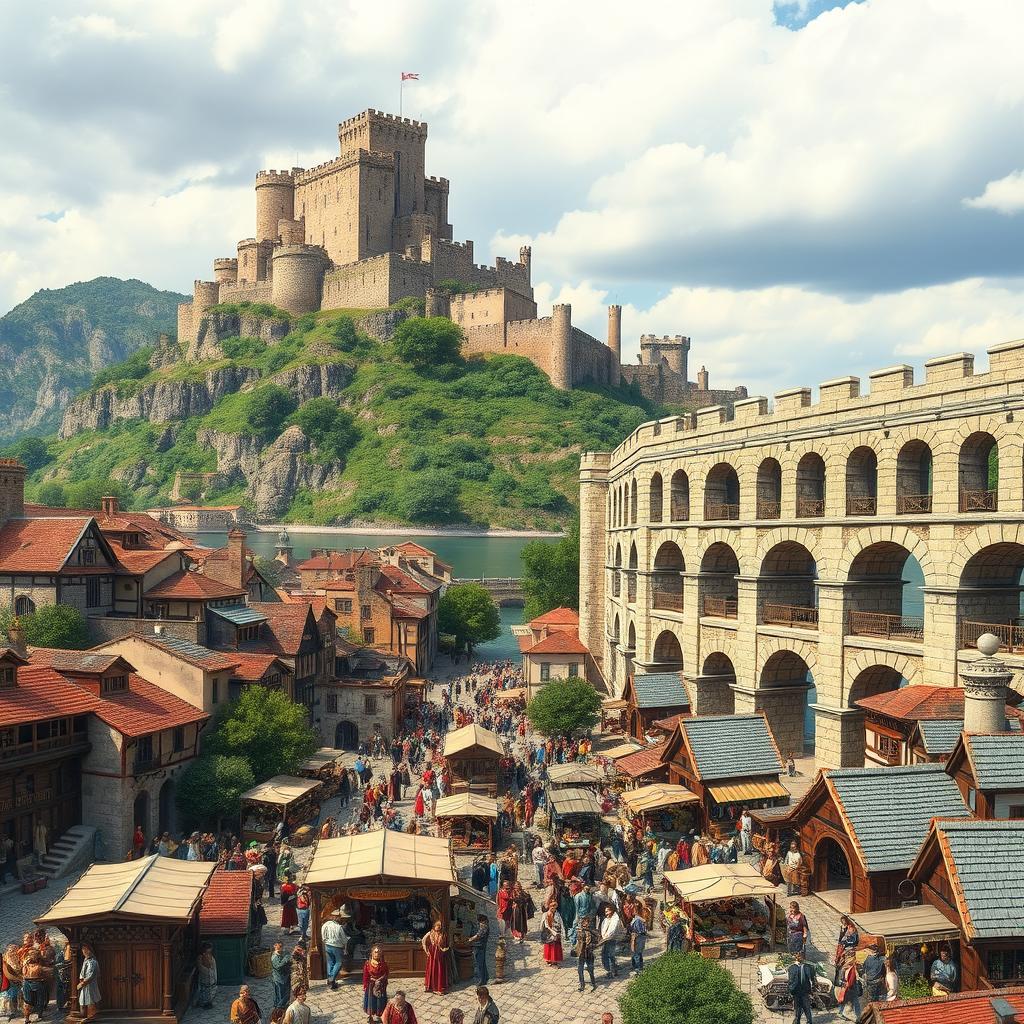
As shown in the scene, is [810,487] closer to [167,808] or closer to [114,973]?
[167,808]

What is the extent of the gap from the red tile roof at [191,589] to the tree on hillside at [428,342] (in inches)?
4808

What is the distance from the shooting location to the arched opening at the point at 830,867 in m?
23.6

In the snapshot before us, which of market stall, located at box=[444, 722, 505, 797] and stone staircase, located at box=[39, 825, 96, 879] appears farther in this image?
market stall, located at box=[444, 722, 505, 797]

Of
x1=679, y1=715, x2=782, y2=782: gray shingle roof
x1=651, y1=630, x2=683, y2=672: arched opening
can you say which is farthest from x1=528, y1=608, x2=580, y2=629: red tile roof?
x1=679, y1=715, x2=782, y2=782: gray shingle roof

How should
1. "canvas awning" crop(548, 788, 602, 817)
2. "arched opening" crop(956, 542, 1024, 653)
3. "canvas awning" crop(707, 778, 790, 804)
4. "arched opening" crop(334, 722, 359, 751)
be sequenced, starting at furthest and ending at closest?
"arched opening" crop(334, 722, 359, 751) → "canvas awning" crop(548, 788, 602, 817) → "arched opening" crop(956, 542, 1024, 653) → "canvas awning" crop(707, 778, 790, 804)

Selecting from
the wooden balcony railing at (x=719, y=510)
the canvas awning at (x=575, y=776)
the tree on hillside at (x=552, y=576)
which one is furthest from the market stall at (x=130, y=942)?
the tree on hillside at (x=552, y=576)

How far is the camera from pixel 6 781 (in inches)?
1136

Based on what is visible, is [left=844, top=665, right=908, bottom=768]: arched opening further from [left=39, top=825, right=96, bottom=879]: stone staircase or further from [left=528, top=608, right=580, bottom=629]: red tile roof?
[left=528, top=608, right=580, bottom=629]: red tile roof

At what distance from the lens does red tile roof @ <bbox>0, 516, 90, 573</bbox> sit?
145ft

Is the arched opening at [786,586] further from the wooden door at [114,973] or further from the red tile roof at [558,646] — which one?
the wooden door at [114,973]

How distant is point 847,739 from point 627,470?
2419 centimetres

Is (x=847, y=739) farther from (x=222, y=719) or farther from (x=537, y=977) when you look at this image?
(x=222, y=719)

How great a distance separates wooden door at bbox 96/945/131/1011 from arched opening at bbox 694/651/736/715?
28.4 meters

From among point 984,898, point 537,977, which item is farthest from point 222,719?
point 984,898
